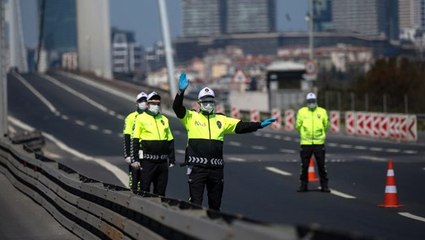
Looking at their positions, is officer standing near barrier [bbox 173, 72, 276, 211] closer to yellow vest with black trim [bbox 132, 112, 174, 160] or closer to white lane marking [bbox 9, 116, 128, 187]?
yellow vest with black trim [bbox 132, 112, 174, 160]

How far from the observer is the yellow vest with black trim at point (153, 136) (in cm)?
1497

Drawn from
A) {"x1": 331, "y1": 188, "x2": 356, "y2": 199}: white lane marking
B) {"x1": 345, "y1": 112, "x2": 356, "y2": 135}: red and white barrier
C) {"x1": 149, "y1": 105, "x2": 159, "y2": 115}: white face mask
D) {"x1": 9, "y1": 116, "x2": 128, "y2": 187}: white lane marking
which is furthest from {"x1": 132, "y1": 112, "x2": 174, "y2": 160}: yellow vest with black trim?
{"x1": 345, "y1": 112, "x2": 356, "y2": 135}: red and white barrier

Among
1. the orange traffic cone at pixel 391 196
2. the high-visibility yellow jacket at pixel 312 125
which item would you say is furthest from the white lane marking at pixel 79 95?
the orange traffic cone at pixel 391 196

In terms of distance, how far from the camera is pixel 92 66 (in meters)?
128

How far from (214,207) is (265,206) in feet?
18.7

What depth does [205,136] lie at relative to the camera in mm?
12695

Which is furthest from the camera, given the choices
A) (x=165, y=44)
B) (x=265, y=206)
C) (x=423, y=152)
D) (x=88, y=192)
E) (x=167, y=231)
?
(x=165, y=44)

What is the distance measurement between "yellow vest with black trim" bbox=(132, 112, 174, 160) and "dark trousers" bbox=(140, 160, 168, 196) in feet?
0.27

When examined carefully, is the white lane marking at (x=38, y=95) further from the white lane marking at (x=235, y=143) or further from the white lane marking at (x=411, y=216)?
the white lane marking at (x=411, y=216)

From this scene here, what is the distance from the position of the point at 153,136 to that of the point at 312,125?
263 inches

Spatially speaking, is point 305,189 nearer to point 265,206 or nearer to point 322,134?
point 322,134

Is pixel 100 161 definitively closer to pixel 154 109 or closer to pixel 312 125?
pixel 312 125

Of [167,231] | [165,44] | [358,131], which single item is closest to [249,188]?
[167,231]

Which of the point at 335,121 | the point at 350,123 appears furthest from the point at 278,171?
the point at 335,121
